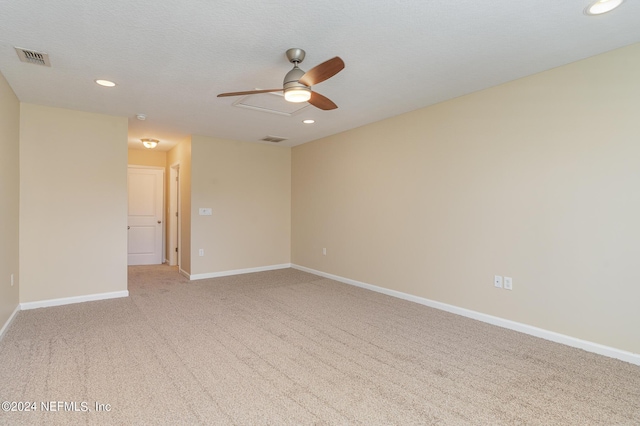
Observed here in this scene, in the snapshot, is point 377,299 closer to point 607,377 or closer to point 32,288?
point 607,377

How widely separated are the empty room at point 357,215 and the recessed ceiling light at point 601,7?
19 mm

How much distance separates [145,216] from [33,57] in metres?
4.85

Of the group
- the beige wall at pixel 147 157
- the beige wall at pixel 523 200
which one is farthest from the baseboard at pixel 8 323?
the beige wall at pixel 523 200

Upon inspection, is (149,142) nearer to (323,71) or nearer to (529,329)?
(323,71)

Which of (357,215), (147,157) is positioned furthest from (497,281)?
(147,157)

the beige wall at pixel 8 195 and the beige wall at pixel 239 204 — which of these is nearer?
the beige wall at pixel 8 195

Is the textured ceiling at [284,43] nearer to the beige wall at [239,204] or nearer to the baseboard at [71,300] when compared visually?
the beige wall at [239,204]

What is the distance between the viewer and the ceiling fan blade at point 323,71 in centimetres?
219

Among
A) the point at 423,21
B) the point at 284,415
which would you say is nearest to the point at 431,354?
the point at 284,415

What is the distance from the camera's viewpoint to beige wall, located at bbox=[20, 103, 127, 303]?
3912 millimetres

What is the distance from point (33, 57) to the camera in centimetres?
270

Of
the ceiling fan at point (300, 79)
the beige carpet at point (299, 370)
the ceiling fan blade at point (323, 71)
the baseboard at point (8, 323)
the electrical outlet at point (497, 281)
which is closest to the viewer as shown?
the beige carpet at point (299, 370)

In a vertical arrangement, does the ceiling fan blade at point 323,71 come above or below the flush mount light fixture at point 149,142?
below

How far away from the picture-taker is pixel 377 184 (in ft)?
15.5
